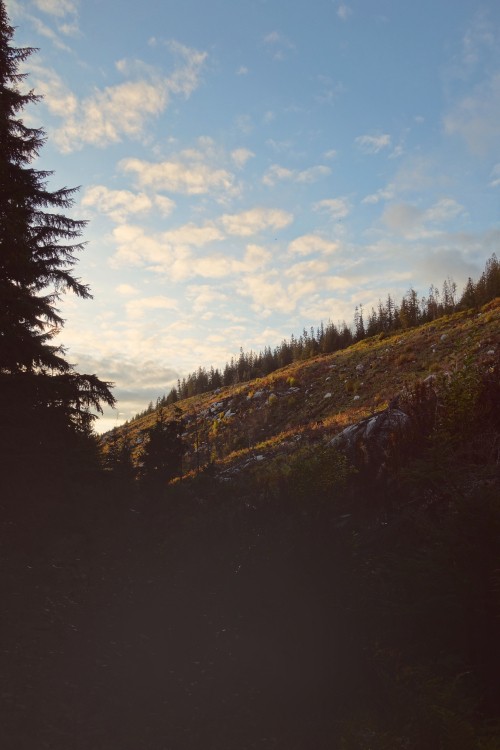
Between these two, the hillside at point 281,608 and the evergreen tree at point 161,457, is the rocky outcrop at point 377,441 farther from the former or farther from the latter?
the evergreen tree at point 161,457

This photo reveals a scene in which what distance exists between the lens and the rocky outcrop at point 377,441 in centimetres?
1085

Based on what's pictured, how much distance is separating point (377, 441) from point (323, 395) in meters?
21.0

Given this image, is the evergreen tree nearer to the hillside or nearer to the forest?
the forest

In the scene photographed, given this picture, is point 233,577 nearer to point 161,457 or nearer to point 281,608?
point 281,608

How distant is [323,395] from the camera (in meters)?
32.9

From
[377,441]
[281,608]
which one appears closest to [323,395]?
[377,441]

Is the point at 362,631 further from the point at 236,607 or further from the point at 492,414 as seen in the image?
the point at 492,414

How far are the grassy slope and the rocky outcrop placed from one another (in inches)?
185

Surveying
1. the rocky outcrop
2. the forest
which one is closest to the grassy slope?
the rocky outcrop

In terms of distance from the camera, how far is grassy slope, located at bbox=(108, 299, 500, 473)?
864 inches

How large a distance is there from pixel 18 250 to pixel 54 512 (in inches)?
219

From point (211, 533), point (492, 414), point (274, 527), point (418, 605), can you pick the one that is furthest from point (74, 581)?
point (492, 414)

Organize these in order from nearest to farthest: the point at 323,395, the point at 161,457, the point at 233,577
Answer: the point at 233,577, the point at 161,457, the point at 323,395

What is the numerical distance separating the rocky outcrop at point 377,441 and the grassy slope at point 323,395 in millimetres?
4706
